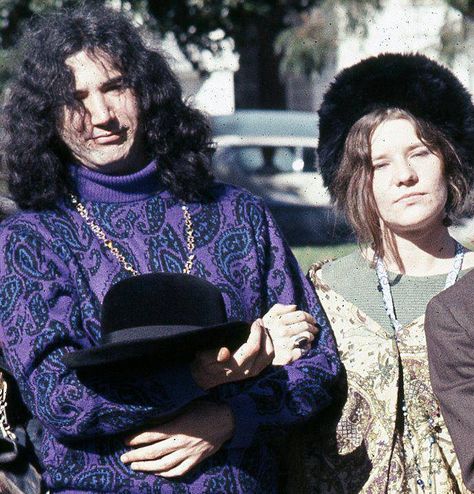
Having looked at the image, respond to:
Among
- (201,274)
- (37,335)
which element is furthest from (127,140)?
(37,335)

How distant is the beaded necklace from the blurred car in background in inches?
315

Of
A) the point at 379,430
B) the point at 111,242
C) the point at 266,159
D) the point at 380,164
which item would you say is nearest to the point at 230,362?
the point at 111,242

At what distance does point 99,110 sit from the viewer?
303 centimetres

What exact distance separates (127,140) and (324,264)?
749 millimetres

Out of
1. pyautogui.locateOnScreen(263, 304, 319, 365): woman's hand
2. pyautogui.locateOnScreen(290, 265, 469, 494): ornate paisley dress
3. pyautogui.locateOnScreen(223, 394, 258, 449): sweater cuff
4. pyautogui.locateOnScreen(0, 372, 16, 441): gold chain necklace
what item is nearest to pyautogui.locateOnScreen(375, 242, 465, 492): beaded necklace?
pyautogui.locateOnScreen(290, 265, 469, 494): ornate paisley dress

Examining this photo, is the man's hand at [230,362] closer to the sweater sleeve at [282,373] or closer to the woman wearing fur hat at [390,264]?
the sweater sleeve at [282,373]

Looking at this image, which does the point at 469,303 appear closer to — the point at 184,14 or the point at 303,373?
the point at 303,373

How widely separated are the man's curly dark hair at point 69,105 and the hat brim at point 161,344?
52 cm

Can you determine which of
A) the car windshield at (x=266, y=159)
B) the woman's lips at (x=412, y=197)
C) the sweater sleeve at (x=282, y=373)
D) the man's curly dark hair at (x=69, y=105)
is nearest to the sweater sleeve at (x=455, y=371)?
the sweater sleeve at (x=282, y=373)

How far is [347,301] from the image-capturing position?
11.0ft

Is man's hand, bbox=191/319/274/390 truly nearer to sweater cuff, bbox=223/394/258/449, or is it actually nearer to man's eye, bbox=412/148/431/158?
sweater cuff, bbox=223/394/258/449

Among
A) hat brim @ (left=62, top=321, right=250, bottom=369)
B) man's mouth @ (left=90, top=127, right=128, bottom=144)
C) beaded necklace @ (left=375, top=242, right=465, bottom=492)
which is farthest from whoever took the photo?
beaded necklace @ (left=375, top=242, right=465, bottom=492)

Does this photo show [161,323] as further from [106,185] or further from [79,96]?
[79,96]

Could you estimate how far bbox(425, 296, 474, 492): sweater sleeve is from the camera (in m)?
2.65
